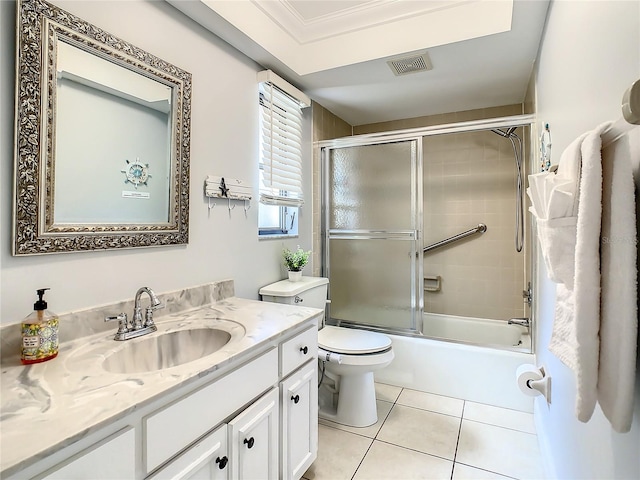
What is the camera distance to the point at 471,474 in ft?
5.31

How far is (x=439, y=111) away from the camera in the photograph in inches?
122

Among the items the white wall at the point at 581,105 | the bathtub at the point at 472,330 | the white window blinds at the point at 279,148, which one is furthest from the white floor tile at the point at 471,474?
the white window blinds at the point at 279,148

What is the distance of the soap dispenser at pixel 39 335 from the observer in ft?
3.18

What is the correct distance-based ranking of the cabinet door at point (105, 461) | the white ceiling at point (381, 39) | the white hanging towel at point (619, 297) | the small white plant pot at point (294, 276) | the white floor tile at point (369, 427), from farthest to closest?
the small white plant pot at point (294, 276) < the white floor tile at point (369, 427) < the white ceiling at point (381, 39) < the cabinet door at point (105, 461) < the white hanging towel at point (619, 297)

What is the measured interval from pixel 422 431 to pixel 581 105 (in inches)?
70.8

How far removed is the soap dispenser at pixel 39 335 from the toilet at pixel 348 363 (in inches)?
44.9

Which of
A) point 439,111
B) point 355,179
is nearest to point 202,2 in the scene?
point 355,179

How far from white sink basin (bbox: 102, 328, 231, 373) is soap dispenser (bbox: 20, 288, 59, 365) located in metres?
0.15

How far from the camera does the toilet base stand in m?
2.04

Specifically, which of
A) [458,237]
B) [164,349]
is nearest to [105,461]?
[164,349]

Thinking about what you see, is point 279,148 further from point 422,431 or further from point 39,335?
point 422,431

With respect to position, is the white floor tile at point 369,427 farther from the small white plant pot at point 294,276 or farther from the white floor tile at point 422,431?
the small white plant pot at point 294,276

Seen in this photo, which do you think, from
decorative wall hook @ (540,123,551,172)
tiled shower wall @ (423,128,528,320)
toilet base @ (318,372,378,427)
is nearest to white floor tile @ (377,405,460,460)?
toilet base @ (318,372,378,427)

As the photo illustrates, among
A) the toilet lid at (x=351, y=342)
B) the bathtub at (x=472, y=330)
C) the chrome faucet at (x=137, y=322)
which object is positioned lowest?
the bathtub at (x=472, y=330)
